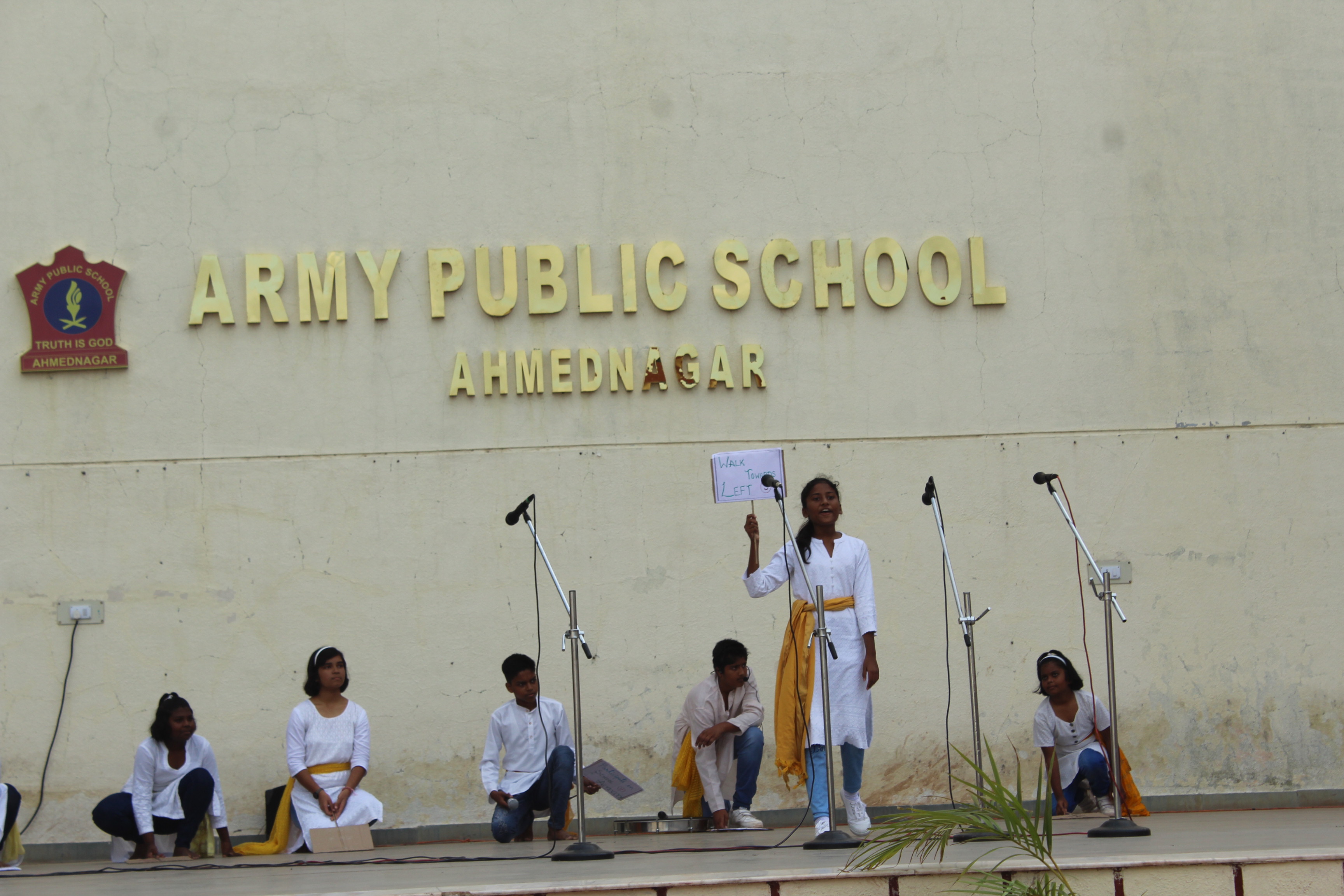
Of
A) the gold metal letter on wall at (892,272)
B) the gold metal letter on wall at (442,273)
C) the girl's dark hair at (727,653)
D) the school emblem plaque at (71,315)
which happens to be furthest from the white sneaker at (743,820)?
the school emblem plaque at (71,315)

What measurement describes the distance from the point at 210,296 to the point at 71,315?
A: 79 cm

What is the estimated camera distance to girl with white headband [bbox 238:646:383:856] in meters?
7.43

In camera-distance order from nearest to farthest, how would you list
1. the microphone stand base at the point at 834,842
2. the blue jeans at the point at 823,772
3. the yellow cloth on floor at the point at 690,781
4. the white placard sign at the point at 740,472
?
the microphone stand base at the point at 834,842 < the blue jeans at the point at 823,772 < the white placard sign at the point at 740,472 < the yellow cloth on floor at the point at 690,781

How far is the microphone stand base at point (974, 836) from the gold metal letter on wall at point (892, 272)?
11.4ft

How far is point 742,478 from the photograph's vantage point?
6297 mm

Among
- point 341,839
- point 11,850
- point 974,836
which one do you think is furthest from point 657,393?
point 11,850

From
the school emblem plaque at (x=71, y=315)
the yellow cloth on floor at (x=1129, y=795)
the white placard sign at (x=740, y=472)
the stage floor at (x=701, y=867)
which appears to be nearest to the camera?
the stage floor at (x=701, y=867)

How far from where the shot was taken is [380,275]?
8.48 m

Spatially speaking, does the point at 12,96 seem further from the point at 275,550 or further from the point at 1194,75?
the point at 1194,75

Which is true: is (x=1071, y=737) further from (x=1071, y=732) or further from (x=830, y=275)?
(x=830, y=275)

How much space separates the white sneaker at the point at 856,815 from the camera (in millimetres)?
6426

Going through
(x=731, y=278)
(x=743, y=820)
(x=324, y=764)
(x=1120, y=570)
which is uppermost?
(x=731, y=278)

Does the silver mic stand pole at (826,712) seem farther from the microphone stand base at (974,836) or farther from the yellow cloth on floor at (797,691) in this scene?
the microphone stand base at (974,836)

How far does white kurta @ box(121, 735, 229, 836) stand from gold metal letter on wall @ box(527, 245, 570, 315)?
291 cm
